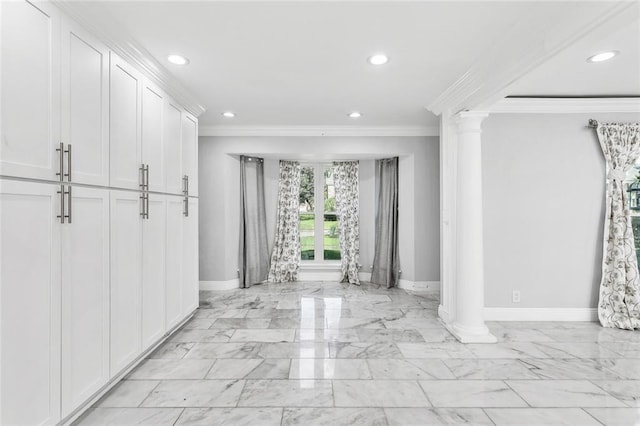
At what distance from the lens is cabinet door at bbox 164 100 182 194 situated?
2.97 meters

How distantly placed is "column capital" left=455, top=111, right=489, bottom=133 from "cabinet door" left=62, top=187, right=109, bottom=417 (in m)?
3.06

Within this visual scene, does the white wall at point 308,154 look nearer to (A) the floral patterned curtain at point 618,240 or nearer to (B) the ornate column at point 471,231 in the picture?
(B) the ornate column at point 471,231

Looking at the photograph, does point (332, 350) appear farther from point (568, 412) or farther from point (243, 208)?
point (243, 208)

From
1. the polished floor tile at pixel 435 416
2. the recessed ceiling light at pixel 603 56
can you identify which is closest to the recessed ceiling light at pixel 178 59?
the polished floor tile at pixel 435 416

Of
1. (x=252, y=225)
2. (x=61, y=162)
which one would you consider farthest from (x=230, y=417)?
(x=252, y=225)

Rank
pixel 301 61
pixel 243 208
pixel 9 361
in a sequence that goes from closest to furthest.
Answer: pixel 9 361
pixel 301 61
pixel 243 208

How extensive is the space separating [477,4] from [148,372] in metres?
3.34

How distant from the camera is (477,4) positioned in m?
1.86

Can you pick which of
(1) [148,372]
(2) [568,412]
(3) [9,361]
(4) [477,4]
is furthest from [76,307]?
(2) [568,412]

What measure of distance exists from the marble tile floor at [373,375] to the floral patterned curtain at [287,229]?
1.72 metres

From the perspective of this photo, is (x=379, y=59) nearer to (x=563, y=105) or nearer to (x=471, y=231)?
(x=471, y=231)

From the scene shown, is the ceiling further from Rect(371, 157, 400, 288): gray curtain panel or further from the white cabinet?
Rect(371, 157, 400, 288): gray curtain panel

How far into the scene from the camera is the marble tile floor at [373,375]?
200cm

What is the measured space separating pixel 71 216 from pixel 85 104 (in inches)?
26.5
